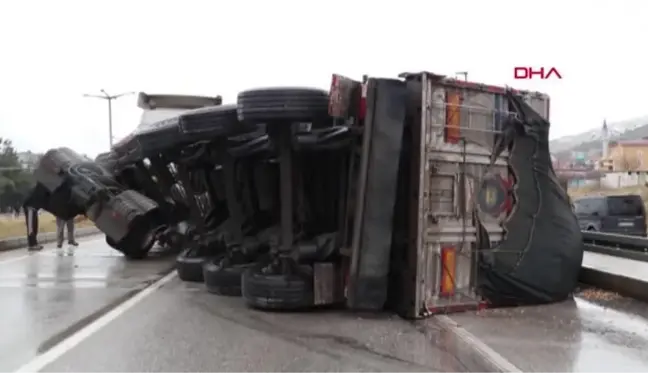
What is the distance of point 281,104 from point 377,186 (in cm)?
130

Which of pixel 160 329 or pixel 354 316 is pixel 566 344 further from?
pixel 160 329

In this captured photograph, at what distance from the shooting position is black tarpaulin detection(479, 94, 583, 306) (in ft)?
25.7

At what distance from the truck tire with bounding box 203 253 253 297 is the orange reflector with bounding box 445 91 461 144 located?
311cm

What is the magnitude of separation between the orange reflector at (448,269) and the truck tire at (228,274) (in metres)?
2.68

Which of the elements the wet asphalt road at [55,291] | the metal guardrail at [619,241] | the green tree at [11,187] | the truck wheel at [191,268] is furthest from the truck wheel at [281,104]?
the green tree at [11,187]

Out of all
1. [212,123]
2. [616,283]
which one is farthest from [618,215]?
[212,123]

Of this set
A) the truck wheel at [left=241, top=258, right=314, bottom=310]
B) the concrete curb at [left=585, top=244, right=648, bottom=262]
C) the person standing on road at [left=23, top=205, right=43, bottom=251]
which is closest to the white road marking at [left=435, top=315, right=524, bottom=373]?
the truck wheel at [left=241, top=258, right=314, bottom=310]

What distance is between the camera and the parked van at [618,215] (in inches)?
858

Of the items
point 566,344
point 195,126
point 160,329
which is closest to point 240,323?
point 160,329

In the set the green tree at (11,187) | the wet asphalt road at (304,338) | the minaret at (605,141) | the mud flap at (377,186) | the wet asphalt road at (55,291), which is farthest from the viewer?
the minaret at (605,141)

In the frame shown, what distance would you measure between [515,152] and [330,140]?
7.03 feet

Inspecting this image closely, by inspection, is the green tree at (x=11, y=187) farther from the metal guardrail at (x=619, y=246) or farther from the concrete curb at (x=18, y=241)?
the metal guardrail at (x=619, y=246)

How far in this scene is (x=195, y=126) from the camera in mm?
8633

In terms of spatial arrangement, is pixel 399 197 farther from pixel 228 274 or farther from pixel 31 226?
pixel 31 226
